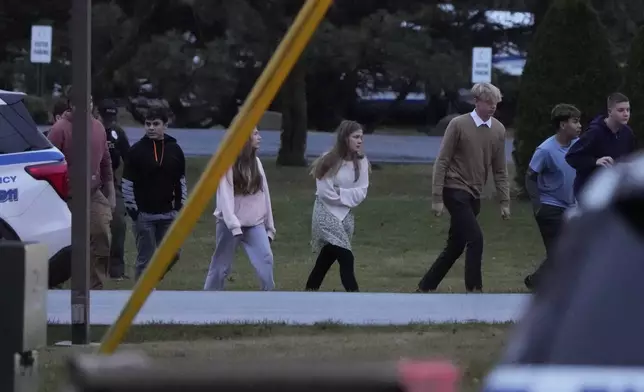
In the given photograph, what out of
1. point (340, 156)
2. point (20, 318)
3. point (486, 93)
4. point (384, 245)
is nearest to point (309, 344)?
point (20, 318)

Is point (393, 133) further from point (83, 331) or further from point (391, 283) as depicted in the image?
point (83, 331)

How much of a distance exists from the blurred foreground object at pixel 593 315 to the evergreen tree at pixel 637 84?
56.8 feet

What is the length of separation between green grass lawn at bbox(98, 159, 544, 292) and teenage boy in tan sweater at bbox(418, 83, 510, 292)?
731mm

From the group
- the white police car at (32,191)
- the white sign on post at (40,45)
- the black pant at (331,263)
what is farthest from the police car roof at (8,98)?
the white sign on post at (40,45)

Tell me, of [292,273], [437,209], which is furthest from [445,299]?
[292,273]

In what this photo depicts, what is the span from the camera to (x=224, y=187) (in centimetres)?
1083

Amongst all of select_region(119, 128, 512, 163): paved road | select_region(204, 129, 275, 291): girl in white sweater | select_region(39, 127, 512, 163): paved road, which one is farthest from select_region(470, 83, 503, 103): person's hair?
select_region(119, 128, 512, 163): paved road

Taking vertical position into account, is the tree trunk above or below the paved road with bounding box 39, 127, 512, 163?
above

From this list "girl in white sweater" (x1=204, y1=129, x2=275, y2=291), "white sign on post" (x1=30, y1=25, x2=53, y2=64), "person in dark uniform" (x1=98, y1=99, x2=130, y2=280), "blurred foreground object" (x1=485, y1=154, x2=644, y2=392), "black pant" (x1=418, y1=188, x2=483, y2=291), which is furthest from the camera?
"white sign on post" (x1=30, y1=25, x2=53, y2=64)

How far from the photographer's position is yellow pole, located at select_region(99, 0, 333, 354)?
5.98 metres

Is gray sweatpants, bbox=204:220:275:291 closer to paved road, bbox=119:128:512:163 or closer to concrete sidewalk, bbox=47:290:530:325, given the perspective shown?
concrete sidewalk, bbox=47:290:530:325

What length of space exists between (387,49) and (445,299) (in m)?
15.1

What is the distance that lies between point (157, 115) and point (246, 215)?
4.24ft

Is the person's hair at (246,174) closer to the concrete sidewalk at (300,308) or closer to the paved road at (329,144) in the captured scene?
the concrete sidewalk at (300,308)
